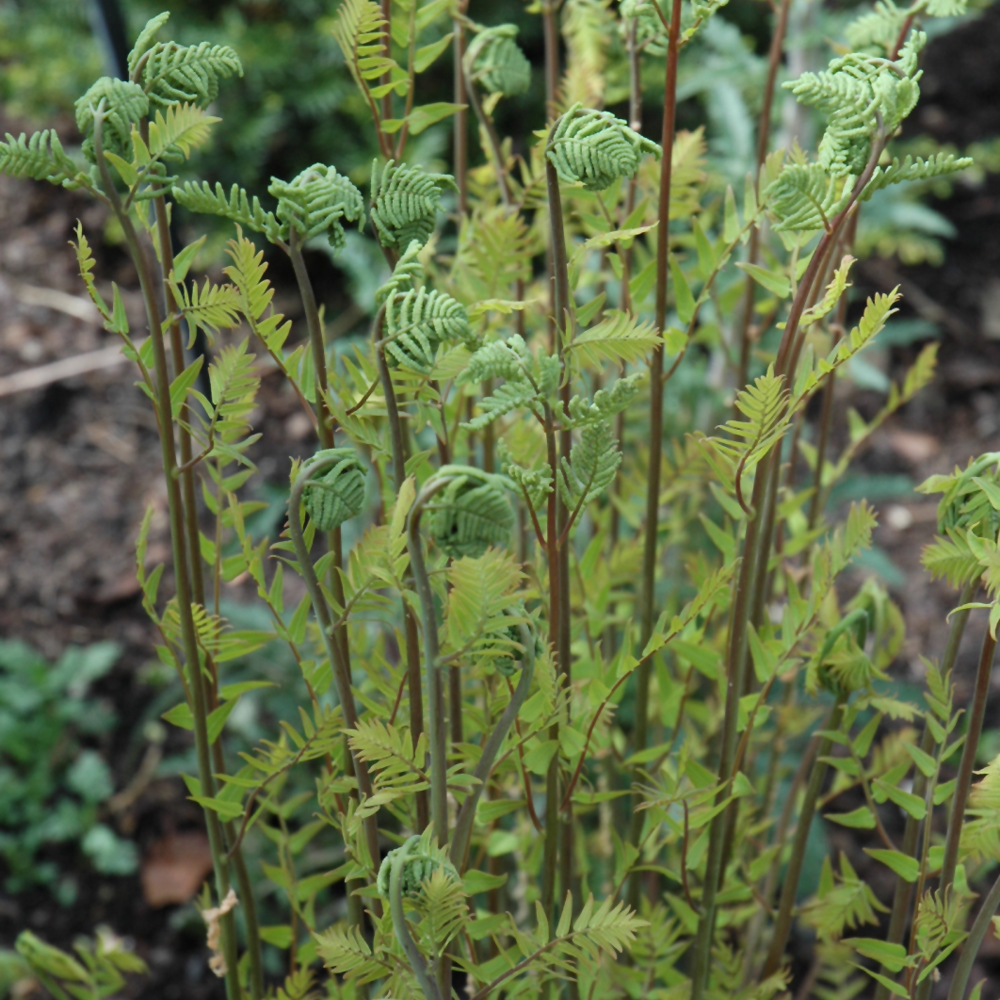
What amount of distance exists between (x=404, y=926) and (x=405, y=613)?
12cm

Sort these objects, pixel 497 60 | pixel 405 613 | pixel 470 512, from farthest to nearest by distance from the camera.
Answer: pixel 497 60, pixel 405 613, pixel 470 512

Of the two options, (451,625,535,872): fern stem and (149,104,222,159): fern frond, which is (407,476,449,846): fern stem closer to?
(451,625,535,872): fern stem

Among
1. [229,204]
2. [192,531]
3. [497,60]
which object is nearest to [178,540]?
[192,531]

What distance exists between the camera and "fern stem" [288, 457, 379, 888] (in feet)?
1.14

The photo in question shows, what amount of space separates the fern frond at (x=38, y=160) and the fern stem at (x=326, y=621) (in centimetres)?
13

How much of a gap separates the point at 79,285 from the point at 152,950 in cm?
124

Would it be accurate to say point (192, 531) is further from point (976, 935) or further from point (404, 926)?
point (976, 935)

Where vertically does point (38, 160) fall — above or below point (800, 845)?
above

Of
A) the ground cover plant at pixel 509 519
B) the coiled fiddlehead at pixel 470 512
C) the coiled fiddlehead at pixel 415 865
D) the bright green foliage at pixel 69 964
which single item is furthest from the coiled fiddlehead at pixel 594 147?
the bright green foliage at pixel 69 964

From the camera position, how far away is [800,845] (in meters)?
0.54

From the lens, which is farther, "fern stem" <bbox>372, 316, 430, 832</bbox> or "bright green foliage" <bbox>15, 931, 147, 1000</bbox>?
"bright green foliage" <bbox>15, 931, 147, 1000</bbox>

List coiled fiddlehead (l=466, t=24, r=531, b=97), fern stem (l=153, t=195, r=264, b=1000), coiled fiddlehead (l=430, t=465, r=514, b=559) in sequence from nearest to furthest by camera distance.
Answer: coiled fiddlehead (l=430, t=465, r=514, b=559)
fern stem (l=153, t=195, r=264, b=1000)
coiled fiddlehead (l=466, t=24, r=531, b=97)

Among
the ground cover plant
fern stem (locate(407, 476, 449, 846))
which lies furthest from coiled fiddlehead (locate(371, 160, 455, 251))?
fern stem (locate(407, 476, 449, 846))

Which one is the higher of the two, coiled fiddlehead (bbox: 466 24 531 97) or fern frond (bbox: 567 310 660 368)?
coiled fiddlehead (bbox: 466 24 531 97)
